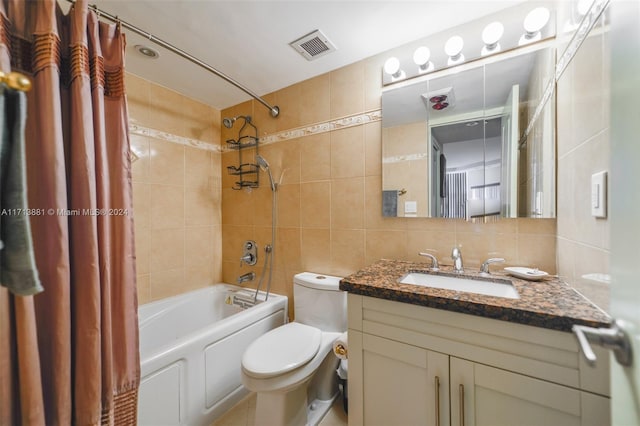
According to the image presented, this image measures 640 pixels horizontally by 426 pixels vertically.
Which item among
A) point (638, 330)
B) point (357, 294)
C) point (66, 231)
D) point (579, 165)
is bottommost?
point (357, 294)

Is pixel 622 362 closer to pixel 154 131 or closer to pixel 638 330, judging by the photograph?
pixel 638 330

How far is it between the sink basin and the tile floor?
3.04 ft

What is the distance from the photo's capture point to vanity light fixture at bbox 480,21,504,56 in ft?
4.02

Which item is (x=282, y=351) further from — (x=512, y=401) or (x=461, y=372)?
(x=512, y=401)

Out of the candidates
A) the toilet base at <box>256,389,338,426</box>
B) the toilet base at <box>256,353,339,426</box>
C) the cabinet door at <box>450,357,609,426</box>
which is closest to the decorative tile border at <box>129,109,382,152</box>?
the cabinet door at <box>450,357,609,426</box>

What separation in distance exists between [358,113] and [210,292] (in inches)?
75.7

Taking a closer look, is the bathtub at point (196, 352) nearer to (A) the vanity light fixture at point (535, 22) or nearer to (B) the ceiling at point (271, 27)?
(B) the ceiling at point (271, 27)

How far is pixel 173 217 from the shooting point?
2055 mm

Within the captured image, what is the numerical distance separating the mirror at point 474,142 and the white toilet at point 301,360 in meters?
0.72

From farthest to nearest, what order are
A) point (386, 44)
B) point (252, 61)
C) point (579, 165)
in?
point (252, 61), point (386, 44), point (579, 165)

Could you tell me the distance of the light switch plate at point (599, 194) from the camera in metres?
0.69

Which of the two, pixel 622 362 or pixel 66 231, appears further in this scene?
pixel 66 231

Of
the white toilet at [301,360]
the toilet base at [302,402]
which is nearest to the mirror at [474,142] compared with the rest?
the white toilet at [301,360]

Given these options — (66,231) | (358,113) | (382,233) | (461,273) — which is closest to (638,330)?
(461,273)
